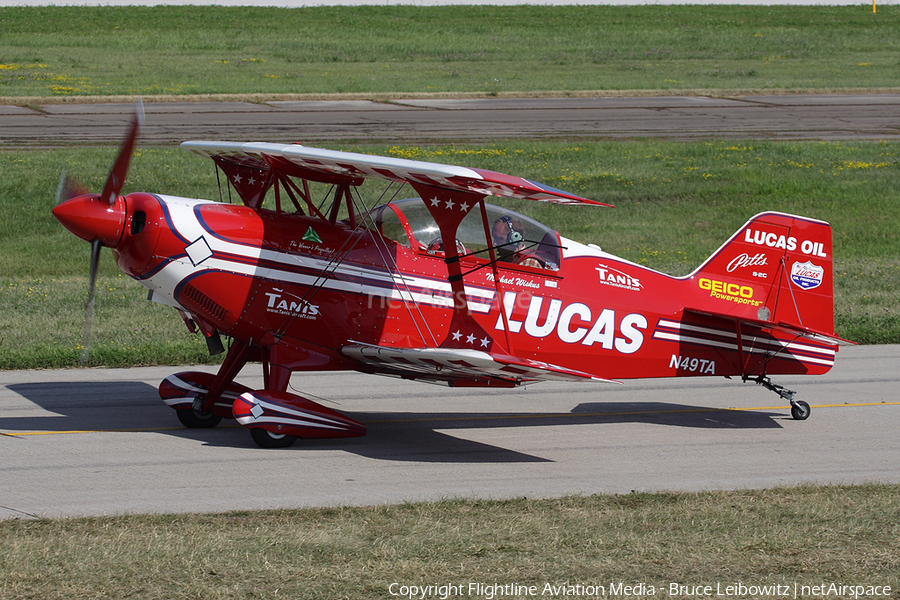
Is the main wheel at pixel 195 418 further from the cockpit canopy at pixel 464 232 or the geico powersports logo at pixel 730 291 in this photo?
the geico powersports logo at pixel 730 291

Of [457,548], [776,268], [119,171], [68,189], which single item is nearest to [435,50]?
[776,268]

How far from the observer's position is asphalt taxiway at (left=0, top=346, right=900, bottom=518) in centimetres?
857

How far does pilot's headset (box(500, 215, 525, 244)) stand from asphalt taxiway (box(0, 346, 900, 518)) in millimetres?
2107

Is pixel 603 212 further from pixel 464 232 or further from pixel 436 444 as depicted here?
pixel 436 444

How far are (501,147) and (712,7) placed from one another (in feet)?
192

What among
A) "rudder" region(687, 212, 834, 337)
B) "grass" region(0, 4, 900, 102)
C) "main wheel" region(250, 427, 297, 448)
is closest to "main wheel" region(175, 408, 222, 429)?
"main wheel" region(250, 427, 297, 448)

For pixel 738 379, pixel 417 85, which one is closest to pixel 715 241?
pixel 738 379

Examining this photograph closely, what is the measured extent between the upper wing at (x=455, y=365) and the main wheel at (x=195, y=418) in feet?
5.80

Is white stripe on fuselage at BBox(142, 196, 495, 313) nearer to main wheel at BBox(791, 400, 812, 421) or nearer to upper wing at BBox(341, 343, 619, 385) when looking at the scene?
upper wing at BBox(341, 343, 619, 385)

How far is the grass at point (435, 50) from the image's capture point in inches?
1644

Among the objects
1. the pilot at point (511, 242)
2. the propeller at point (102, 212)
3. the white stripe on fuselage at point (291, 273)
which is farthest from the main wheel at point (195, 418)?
the pilot at point (511, 242)

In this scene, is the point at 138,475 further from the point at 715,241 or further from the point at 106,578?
the point at 715,241

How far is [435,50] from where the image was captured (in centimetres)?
5406

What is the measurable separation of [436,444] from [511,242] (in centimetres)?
225
